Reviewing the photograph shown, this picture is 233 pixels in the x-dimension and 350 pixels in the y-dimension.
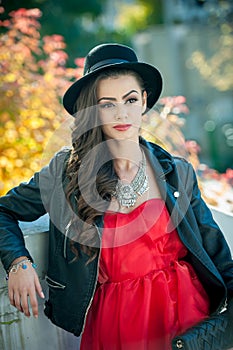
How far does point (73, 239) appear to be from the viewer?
64.8 inches

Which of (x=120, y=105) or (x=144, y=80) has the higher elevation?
(x=144, y=80)

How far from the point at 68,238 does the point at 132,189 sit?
28 cm

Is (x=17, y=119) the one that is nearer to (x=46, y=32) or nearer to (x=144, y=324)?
(x=144, y=324)

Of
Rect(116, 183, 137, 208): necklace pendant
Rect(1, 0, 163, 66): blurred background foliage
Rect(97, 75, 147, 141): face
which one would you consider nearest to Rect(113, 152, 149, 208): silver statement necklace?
Rect(116, 183, 137, 208): necklace pendant

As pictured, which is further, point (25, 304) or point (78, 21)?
point (78, 21)

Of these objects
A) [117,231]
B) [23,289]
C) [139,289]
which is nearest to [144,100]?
[117,231]

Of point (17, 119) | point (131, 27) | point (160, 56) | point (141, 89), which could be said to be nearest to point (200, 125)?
point (160, 56)

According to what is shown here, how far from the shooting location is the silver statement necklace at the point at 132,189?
5.57ft

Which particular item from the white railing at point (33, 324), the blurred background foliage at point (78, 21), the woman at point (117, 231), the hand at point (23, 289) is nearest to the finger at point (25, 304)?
the hand at point (23, 289)

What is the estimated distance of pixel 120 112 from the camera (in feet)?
5.42

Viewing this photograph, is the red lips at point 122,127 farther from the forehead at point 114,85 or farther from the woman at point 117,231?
the forehead at point 114,85

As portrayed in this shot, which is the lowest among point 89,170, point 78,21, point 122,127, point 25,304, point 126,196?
point 25,304

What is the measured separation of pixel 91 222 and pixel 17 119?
187 cm

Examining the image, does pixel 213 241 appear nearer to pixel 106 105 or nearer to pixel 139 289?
pixel 139 289
